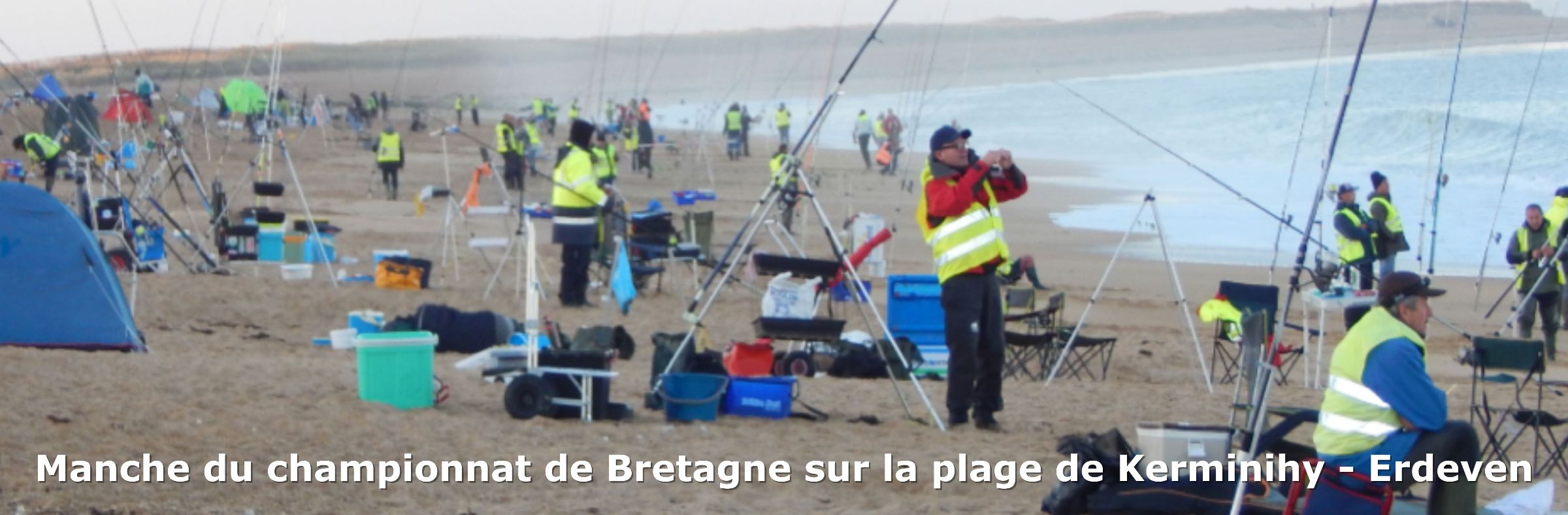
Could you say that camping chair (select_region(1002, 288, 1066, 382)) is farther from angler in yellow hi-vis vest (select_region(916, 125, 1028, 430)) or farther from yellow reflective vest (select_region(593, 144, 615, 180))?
yellow reflective vest (select_region(593, 144, 615, 180))

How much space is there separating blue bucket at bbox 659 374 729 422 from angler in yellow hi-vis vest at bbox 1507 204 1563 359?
6741mm

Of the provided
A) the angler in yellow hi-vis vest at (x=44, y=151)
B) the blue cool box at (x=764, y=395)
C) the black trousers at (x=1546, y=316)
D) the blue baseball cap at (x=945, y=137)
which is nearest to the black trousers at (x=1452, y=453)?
the blue baseball cap at (x=945, y=137)

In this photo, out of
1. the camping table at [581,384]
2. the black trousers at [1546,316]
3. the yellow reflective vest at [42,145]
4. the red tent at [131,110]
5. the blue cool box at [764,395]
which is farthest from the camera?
the red tent at [131,110]

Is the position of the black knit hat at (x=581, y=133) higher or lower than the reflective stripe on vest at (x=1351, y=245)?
higher

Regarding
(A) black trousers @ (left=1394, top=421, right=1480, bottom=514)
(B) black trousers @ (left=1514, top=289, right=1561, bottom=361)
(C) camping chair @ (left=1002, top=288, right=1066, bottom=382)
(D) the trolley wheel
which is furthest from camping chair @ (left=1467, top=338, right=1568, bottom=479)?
(B) black trousers @ (left=1514, top=289, right=1561, bottom=361)

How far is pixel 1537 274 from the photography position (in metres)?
12.8

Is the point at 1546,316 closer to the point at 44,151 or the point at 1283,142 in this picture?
the point at 44,151

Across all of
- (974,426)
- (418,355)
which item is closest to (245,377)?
(418,355)

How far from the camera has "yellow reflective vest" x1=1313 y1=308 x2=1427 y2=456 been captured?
17.3 feet

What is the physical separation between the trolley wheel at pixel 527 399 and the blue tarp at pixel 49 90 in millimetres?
7157

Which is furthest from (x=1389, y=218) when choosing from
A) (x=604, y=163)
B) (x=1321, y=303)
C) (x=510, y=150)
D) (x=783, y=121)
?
(x=783, y=121)

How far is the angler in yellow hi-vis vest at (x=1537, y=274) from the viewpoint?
492 inches

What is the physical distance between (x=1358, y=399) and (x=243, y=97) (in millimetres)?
25144

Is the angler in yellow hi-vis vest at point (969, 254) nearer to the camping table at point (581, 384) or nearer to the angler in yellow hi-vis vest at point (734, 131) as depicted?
the camping table at point (581, 384)
